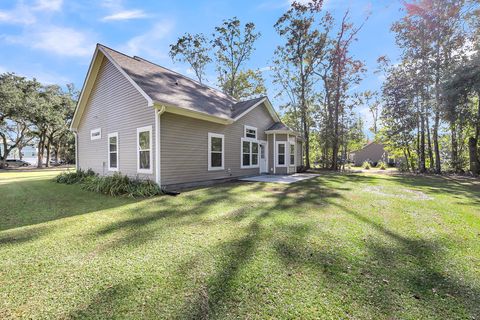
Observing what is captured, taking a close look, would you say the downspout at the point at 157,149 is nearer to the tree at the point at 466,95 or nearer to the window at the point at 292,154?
the window at the point at 292,154

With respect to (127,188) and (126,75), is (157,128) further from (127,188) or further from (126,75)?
(126,75)

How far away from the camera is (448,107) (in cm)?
1216

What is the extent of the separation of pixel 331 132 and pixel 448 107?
7.74 metres

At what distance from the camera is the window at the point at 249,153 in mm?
12047

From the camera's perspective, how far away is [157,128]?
771 cm

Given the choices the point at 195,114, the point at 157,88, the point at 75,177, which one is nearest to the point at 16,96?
the point at 75,177

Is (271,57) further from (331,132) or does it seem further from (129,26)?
(129,26)

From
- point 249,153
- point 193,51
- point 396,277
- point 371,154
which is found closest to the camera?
point 396,277

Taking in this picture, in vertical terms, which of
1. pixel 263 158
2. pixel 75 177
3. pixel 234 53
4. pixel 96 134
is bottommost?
pixel 75 177

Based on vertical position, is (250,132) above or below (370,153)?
above

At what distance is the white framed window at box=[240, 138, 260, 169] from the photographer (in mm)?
11959

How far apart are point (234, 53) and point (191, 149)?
684 inches

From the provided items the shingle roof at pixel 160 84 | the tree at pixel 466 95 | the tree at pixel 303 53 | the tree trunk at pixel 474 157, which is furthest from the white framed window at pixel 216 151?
the tree trunk at pixel 474 157

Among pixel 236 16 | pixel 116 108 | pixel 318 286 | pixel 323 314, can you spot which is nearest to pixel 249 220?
pixel 318 286
